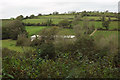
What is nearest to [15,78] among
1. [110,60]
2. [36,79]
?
[36,79]

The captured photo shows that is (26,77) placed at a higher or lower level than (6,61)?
lower

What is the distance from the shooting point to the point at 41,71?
1965mm

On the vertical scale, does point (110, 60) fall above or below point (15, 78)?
above

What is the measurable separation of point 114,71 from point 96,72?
0.26m

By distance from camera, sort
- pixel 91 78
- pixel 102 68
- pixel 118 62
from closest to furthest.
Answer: pixel 91 78, pixel 102 68, pixel 118 62

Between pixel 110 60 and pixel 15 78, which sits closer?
pixel 15 78

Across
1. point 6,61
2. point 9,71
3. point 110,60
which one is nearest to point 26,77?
point 9,71

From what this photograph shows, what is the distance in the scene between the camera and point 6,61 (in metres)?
2.19

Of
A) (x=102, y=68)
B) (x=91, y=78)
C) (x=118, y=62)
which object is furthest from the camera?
(x=118, y=62)

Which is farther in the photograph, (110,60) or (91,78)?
(110,60)

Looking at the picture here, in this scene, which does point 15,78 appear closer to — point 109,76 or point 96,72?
point 96,72

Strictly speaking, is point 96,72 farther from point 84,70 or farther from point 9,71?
point 9,71

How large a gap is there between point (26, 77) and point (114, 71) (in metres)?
1.24

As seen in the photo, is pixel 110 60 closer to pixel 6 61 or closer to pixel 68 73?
pixel 68 73
